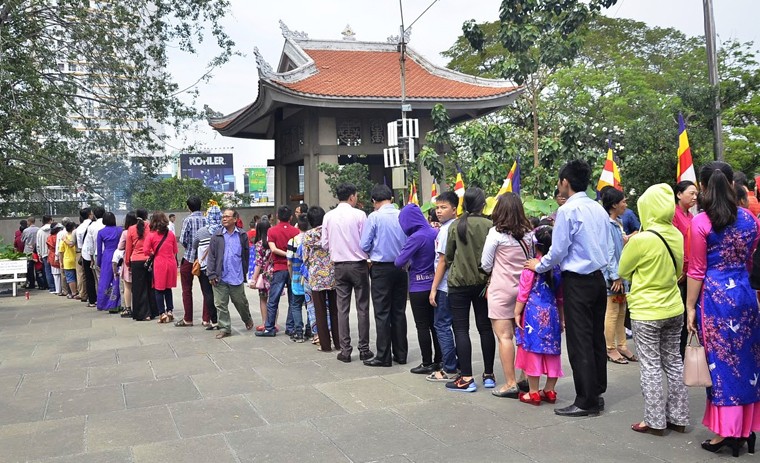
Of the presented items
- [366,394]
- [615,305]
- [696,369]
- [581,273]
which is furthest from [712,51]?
[366,394]

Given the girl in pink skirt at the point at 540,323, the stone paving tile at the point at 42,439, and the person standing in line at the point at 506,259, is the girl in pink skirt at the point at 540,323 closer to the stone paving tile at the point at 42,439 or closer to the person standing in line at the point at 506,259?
the person standing in line at the point at 506,259

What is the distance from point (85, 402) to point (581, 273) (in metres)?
4.11

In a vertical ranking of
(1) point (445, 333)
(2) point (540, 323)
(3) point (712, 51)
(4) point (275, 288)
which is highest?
(3) point (712, 51)

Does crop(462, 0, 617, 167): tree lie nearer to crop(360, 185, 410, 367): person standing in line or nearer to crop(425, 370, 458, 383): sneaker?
crop(360, 185, 410, 367): person standing in line

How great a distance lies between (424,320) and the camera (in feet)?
19.8

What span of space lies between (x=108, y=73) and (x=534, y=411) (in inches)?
474

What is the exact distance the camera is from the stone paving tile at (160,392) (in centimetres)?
547

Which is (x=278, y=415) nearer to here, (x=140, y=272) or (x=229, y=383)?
(x=229, y=383)

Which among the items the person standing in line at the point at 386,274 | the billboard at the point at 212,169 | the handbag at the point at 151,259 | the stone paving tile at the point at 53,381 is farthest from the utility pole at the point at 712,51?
the billboard at the point at 212,169

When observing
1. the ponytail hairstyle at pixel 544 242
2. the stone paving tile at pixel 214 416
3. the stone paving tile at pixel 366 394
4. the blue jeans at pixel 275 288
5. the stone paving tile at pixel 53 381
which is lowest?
the stone paving tile at pixel 53 381

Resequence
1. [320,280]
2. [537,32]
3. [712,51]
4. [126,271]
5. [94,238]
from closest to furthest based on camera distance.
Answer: [320,280], [126,271], [712,51], [94,238], [537,32]

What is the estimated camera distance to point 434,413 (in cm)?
489

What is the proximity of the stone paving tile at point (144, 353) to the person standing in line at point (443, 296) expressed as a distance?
3139 millimetres

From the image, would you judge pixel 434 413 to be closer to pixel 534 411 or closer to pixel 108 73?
pixel 534 411
